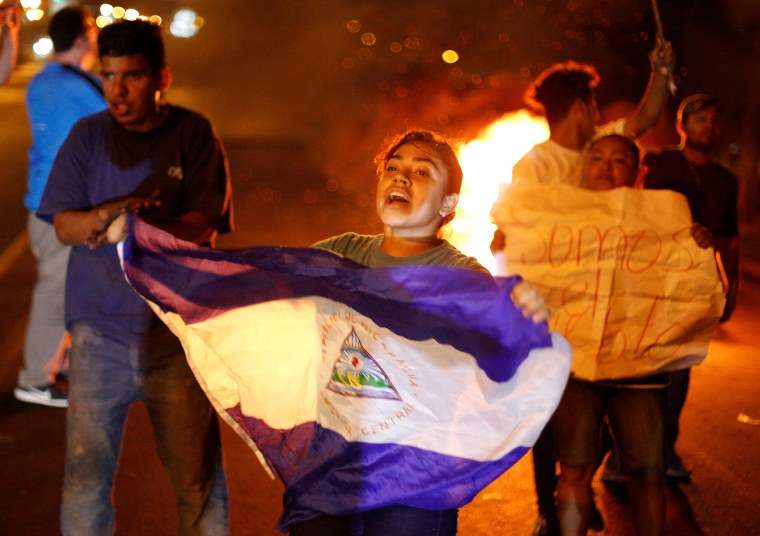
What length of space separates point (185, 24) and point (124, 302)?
40.7 meters

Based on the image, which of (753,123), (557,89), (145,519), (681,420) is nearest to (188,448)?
(145,519)

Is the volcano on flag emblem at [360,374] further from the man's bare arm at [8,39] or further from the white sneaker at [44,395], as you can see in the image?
the white sneaker at [44,395]

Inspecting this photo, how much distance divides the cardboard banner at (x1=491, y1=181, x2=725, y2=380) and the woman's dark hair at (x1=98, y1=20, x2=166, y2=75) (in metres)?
1.66

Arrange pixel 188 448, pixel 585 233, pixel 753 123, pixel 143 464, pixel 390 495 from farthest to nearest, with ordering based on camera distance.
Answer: pixel 753 123 → pixel 143 464 → pixel 585 233 → pixel 188 448 → pixel 390 495

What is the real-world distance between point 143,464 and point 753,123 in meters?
12.6

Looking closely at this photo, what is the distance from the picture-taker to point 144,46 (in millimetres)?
3551

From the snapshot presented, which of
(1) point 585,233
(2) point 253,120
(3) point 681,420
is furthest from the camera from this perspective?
(2) point 253,120

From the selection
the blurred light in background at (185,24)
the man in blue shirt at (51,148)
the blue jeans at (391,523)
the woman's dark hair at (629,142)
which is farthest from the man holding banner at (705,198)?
the blurred light in background at (185,24)

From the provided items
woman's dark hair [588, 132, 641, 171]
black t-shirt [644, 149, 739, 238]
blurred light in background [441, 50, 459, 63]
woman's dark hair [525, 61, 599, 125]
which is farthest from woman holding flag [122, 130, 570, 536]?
blurred light in background [441, 50, 459, 63]

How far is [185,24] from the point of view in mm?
41969

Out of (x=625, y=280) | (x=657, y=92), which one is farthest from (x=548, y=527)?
(x=657, y=92)

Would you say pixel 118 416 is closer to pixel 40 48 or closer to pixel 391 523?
pixel 391 523

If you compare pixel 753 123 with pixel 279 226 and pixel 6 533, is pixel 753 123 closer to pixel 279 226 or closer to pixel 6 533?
pixel 279 226

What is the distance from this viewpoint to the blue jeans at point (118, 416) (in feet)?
11.3
